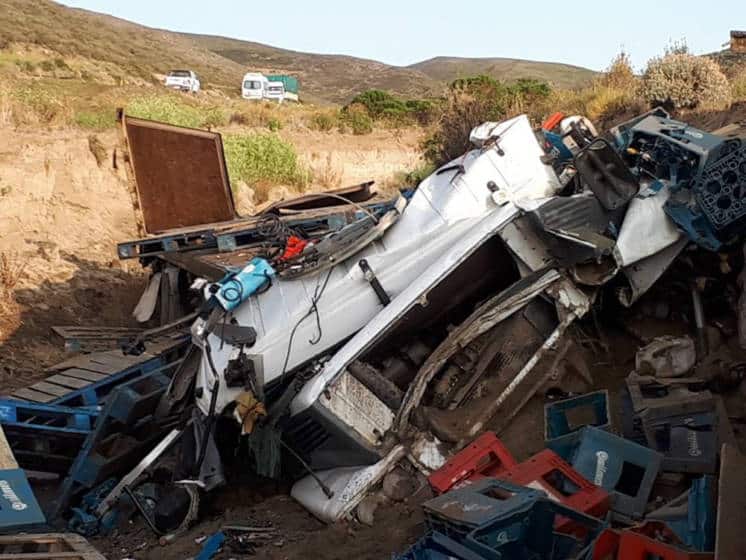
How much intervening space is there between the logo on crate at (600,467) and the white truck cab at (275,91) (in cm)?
3853

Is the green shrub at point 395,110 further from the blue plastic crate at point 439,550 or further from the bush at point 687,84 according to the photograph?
the blue plastic crate at point 439,550

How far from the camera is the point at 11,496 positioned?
523cm

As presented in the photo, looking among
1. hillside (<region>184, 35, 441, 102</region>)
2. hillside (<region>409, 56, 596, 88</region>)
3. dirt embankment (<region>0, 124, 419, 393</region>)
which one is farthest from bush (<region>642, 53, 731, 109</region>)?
hillside (<region>409, 56, 596, 88</region>)

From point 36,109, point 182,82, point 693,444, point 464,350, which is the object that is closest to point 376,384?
point 464,350

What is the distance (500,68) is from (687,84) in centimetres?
6893

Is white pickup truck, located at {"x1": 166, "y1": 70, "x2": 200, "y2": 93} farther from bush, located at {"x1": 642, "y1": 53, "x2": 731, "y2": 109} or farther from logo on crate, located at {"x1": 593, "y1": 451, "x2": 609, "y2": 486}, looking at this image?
logo on crate, located at {"x1": 593, "y1": 451, "x2": 609, "y2": 486}

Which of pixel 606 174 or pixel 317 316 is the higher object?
pixel 606 174

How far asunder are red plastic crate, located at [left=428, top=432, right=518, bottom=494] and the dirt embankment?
6228mm

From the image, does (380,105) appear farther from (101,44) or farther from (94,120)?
(101,44)

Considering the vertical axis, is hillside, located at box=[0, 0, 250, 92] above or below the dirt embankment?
above

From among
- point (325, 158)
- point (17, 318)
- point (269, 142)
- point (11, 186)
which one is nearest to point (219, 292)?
point (17, 318)

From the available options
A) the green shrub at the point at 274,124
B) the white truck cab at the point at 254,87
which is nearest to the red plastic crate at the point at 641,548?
the green shrub at the point at 274,124

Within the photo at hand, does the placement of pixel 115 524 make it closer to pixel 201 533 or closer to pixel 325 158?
pixel 201 533

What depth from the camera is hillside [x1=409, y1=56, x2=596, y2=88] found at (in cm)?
7488
